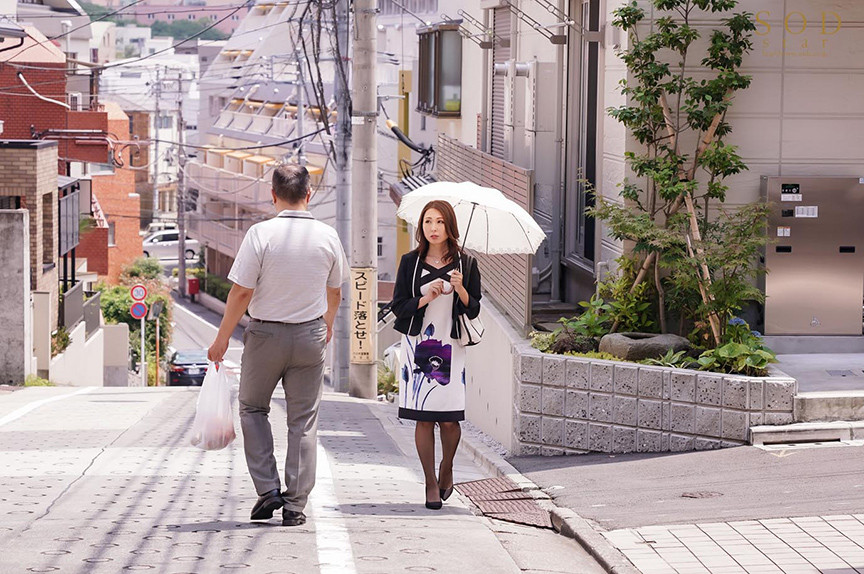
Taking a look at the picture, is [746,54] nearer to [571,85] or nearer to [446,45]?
[571,85]

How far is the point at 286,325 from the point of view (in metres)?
6.36

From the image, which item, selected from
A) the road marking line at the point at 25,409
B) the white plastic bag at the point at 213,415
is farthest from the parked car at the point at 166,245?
the white plastic bag at the point at 213,415

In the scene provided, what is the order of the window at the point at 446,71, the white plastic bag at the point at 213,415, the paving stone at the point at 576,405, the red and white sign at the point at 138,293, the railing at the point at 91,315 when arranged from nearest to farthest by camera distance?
the white plastic bag at the point at 213,415, the paving stone at the point at 576,405, the window at the point at 446,71, the railing at the point at 91,315, the red and white sign at the point at 138,293

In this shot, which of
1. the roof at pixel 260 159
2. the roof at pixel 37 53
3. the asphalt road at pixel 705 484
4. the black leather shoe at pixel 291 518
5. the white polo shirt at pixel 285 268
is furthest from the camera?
the roof at pixel 260 159

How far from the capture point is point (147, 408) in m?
14.4

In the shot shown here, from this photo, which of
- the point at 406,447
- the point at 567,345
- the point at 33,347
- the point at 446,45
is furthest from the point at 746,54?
the point at 33,347

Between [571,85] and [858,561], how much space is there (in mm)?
9447

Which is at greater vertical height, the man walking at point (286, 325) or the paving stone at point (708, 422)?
the man walking at point (286, 325)

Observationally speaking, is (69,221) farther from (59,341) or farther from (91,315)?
(59,341)

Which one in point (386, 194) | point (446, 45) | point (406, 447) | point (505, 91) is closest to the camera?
point (406, 447)

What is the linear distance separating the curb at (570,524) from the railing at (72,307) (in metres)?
16.5

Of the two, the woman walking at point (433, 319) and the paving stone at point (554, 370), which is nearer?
the woman walking at point (433, 319)

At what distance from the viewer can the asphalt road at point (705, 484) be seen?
7.31 m

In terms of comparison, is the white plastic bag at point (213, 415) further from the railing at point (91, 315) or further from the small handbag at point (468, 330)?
the railing at point (91, 315)
